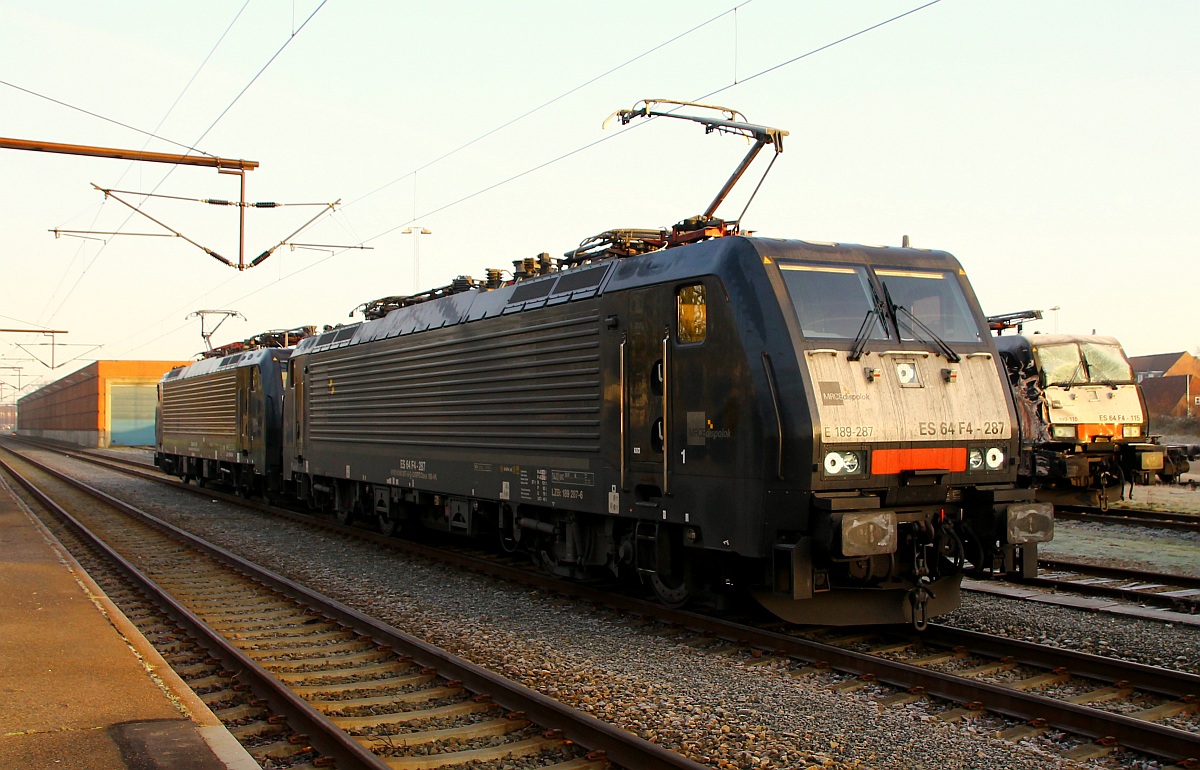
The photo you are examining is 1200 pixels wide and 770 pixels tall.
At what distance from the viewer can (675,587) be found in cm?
920

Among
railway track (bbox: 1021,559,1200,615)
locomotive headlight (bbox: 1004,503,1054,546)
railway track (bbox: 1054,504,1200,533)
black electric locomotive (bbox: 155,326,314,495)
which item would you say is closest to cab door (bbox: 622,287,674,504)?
locomotive headlight (bbox: 1004,503,1054,546)

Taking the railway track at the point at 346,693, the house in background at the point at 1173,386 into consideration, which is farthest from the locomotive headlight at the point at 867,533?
the house in background at the point at 1173,386

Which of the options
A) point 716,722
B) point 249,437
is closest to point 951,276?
point 716,722

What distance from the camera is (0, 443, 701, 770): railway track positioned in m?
5.64

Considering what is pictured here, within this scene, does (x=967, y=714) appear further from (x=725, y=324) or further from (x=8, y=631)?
(x=8, y=631)

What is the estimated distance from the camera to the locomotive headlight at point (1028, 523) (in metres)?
7.95

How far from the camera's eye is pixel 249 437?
23234mm

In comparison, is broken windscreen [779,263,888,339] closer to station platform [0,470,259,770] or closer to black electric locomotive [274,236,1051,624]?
black electric locomotive [274,236,1051,624]

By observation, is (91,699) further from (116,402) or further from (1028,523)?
(116,402)

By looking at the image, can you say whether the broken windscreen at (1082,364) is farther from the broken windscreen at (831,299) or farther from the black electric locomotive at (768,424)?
the broken windscreen at (831,299)

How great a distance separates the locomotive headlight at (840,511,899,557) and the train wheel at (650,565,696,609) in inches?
79.8

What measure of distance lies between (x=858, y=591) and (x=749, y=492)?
128cm

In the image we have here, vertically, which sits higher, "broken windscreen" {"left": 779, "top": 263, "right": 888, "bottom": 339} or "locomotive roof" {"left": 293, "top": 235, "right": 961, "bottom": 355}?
"locomotive roof" {"left": 293, "top": 235, "right": 961, "bottom": 355}

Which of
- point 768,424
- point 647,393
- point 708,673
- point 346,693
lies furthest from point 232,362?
point 708,673
